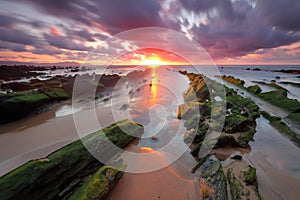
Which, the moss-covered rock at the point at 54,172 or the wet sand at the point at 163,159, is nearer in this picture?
the moss-covered rock at the point at 54,172

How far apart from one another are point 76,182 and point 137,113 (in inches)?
230

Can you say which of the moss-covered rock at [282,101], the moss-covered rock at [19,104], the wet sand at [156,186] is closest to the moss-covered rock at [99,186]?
the wet sand at [156,186]

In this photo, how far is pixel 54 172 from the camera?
3.42 meters

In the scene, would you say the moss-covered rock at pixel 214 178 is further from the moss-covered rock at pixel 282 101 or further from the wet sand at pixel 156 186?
the moss-covered rock at pixel 282 101

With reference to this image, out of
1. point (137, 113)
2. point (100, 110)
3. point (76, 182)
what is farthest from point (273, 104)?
point (76, 182)

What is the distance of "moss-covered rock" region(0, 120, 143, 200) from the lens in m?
2.93

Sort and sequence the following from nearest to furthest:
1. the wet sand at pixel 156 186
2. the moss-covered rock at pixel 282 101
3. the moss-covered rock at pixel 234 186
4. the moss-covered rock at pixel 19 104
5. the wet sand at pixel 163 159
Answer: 1. the moss-covered rock at pixel 234 186
2. the wet sand at pixel 156 186
3. the wet sand at pixel 163 159
4. the moss-covered rock at pixel 19 104
5. the moss-covered rock at pixel 282 101

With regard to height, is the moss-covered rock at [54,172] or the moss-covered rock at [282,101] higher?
the moss-covered rock at [54,172]

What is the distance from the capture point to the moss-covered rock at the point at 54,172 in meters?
2.93

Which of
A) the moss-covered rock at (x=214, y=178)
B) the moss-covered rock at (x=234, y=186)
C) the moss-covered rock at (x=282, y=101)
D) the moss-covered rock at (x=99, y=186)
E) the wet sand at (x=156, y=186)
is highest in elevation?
the moss-covered rock at (x=99, y=186)

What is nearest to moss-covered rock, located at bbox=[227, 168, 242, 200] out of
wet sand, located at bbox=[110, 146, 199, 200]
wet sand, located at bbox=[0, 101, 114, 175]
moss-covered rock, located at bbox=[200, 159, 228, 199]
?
moss-covered rock, located at bbox=[200, 159, 228, 199]

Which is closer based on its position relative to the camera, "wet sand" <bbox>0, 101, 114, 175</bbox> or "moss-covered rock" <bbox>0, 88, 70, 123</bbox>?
"wet sand" <bbox>0, 101, 114, 175</bbox>

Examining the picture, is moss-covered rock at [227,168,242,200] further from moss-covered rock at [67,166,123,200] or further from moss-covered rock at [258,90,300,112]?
moss-covered rock at [258,90,300,112]

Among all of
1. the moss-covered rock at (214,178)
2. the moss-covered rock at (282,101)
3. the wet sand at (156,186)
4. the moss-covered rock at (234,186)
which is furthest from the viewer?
the moss-covered rock at (282,101)
